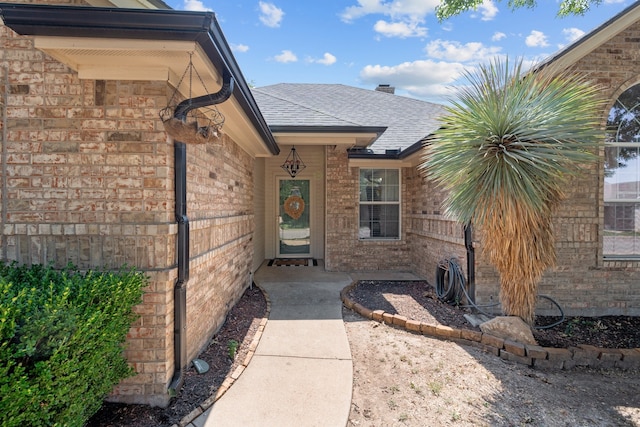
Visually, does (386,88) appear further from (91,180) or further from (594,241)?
(91,180)

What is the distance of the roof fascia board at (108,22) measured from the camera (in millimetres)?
1998

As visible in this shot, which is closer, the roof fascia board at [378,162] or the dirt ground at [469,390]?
the dirt ground at [469,390]

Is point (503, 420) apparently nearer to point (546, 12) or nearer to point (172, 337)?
point (172, 337)

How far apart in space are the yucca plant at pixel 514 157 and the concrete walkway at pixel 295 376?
7.91ft

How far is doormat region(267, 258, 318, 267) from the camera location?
27.7 feet

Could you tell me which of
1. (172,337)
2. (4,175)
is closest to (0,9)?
(4,175)

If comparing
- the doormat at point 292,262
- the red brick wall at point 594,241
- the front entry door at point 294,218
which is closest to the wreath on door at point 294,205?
the front entry door at point 294,218

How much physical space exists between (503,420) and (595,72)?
549cm

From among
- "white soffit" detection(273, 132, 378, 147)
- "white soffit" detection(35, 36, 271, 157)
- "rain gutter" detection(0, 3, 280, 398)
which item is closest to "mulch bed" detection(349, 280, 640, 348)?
"white soffit" detection(273, 132, 378, 147)

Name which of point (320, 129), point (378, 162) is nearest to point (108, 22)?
point (320, 129)

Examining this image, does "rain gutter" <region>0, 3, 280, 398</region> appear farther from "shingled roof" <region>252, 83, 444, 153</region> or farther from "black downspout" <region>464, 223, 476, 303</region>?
"black downspout" <region>464, 223, 476, 303</region>

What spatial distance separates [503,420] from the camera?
2711 mm

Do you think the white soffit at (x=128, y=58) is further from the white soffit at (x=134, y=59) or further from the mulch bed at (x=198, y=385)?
the mulch bed at (x=198, y=385)

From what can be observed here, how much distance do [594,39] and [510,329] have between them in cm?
460
